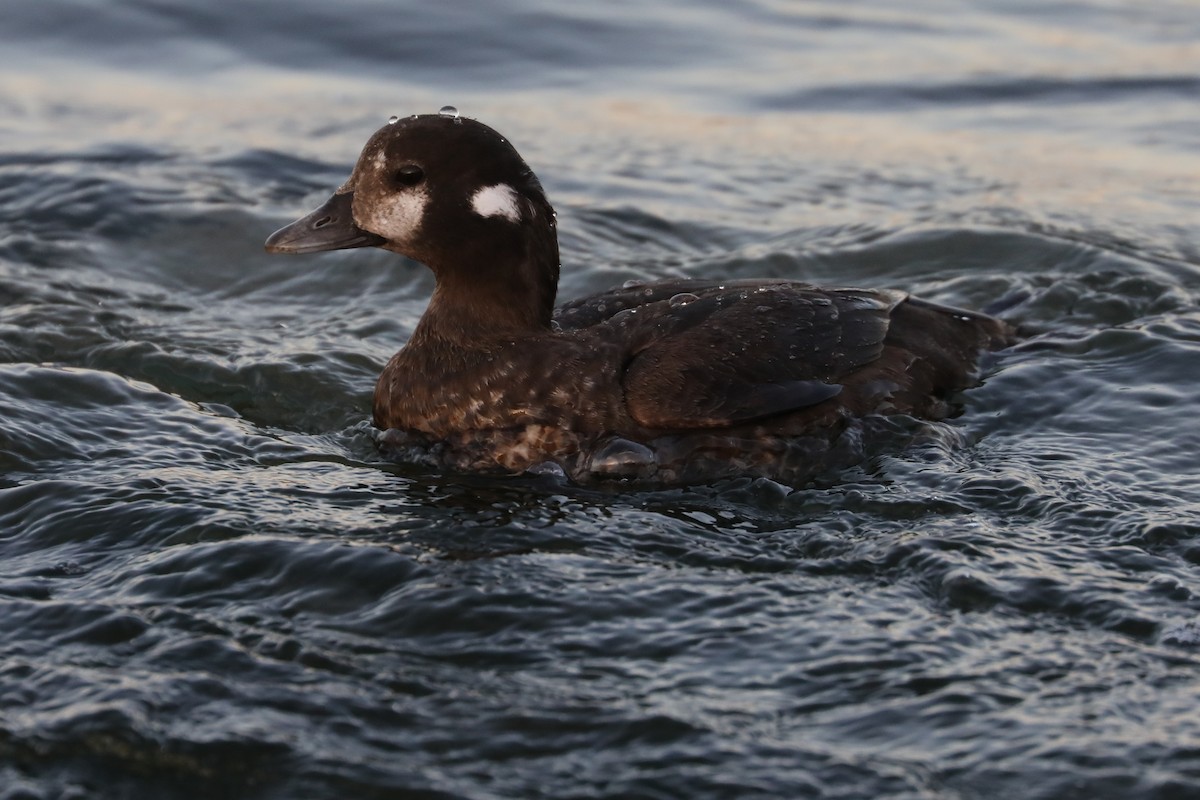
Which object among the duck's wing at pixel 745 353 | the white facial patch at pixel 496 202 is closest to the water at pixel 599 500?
the duck's wing at pixel 745 353

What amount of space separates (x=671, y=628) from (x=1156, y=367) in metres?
3.11

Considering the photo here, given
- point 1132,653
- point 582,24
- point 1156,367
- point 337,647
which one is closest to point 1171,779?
point 1132,653

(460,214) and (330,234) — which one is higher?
(460,214)

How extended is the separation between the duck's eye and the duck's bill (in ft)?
0.81

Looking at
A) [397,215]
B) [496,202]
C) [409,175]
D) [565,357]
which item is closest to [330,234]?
[397,215]

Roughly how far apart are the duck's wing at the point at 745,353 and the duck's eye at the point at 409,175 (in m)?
0.94

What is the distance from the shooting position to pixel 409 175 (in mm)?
5902

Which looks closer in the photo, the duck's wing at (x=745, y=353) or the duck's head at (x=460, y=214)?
the duck's wing at (x=745, y=353)

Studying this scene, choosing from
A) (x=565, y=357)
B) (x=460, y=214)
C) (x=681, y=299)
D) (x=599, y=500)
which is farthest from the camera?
(x=681, y=299)

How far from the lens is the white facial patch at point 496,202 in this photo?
5.86 metres

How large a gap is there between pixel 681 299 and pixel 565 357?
0.55 meters

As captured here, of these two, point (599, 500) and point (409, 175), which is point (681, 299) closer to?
point (599, 500)

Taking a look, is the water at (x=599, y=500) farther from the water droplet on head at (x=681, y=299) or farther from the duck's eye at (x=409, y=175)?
the duck's eye at (x=409, y=175)

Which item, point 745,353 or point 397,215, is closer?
point 745,353
